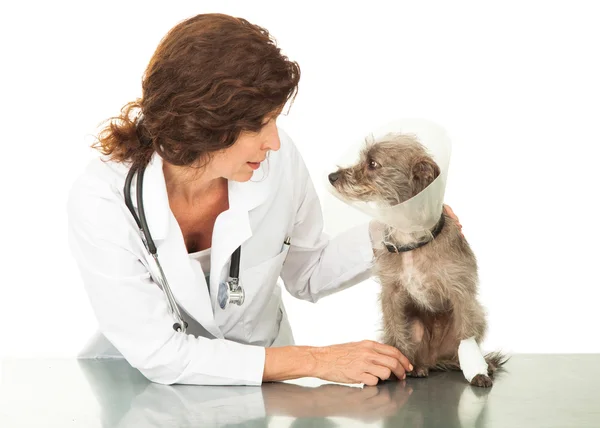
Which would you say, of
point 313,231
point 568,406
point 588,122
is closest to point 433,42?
point 588,122

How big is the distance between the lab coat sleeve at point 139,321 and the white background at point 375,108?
1.94 metres

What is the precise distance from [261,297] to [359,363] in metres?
0.47

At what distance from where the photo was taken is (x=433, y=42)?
4180 mm

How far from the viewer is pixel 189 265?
2270mm

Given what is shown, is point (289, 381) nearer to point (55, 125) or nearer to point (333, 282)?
point (333, 282)

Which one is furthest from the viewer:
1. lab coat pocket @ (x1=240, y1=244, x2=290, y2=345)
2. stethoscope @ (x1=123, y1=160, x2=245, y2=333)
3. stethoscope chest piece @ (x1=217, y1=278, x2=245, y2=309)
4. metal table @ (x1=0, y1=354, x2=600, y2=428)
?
lab coat pocket @ (x1=240, y1=244, x2=290, y2=345)

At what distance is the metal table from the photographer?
1866 millimetres

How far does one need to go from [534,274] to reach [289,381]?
2365mm

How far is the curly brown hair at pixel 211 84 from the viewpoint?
209 centimetres

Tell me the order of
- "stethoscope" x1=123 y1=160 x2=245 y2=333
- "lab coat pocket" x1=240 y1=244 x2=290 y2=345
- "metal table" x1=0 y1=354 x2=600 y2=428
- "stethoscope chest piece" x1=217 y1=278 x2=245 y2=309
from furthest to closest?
"lab coat pocket" x1=240 y1=244 x2=290 y2=345, "stethoscope chest piece" x1=217 y1=278 x2=245 y2=309, "stethoscope" x1=123 y1=160 x2=245 y2=333, "metal table" x1=0 y1=354 x2=600 y2=428

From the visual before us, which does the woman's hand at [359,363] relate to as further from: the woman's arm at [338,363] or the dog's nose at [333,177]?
the dog's nose at [333,177]

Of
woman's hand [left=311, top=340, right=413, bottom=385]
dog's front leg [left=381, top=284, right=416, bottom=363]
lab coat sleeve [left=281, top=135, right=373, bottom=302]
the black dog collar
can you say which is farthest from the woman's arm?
lab coat sleeve [left=281, top=135, right=373, bottom=302]

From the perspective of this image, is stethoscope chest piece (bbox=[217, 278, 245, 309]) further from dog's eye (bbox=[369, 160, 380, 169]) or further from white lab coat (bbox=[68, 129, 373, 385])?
dog's eye (bbox=[369, 160, 380, 169])

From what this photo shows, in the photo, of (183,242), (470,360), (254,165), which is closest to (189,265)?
(183,242)
